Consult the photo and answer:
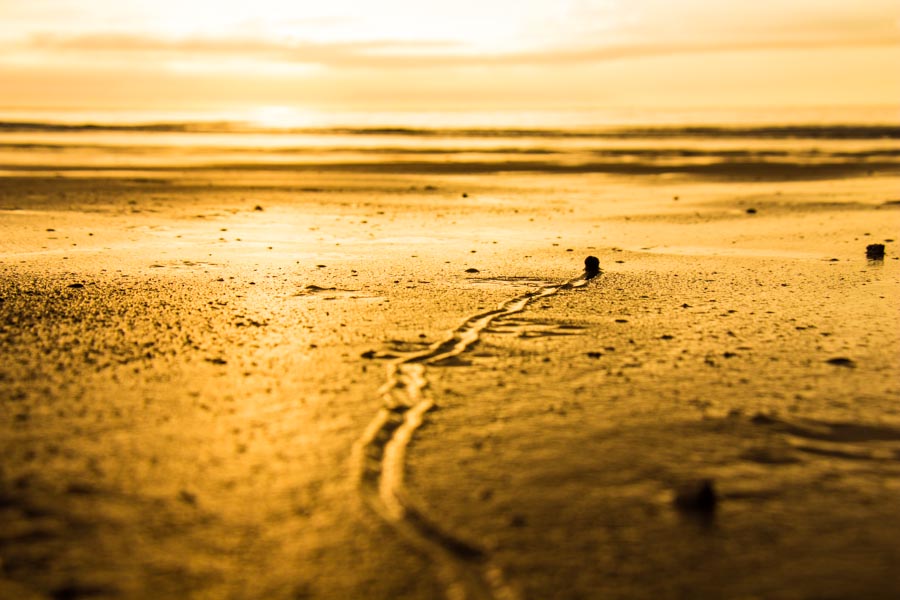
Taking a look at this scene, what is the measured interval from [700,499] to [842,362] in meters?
1.97

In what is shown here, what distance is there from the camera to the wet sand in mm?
2568

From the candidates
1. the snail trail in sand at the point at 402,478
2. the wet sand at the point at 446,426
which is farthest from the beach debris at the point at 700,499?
the snail trail in sand at the point at 402,478

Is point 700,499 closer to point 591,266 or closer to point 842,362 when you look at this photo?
point 842,362

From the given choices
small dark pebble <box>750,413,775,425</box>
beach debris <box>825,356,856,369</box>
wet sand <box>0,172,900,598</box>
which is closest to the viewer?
wet sand <box>0,172,900,598</box>

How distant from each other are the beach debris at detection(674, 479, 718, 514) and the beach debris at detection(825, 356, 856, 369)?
5.97 feet

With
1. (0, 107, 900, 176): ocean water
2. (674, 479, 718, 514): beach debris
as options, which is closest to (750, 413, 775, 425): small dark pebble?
(674, 479, 718, 514): beach debris

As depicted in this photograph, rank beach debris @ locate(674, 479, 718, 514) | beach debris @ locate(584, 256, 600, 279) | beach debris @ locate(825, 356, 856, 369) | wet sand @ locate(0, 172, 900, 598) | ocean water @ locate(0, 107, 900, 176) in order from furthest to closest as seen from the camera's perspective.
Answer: ocean water @ locate(0, 107, 900, 176) < beach debris @ locate(584, 256, 600, 279) < beach debris @ locate(825, 356, 856, 369) < beach debris @ locate(674, 479, 718, 514) < wet sand @ locate(0, 172, 900, 598)

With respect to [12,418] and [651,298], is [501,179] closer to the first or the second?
[651,298]

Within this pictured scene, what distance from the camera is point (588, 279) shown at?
6938 mm

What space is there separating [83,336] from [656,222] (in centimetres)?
768

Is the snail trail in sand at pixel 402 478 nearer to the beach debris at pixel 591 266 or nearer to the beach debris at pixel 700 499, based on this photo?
the beach debris at pixel 700 499

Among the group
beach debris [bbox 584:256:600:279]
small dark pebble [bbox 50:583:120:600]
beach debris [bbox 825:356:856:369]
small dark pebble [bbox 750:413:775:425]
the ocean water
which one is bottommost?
small dark pebble [bbox 50:583:120:600]

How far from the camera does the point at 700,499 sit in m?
2.91

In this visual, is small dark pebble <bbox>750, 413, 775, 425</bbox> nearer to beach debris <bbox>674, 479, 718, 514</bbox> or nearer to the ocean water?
beach debris <bbox>674, 479, 718, 514</bbox>
